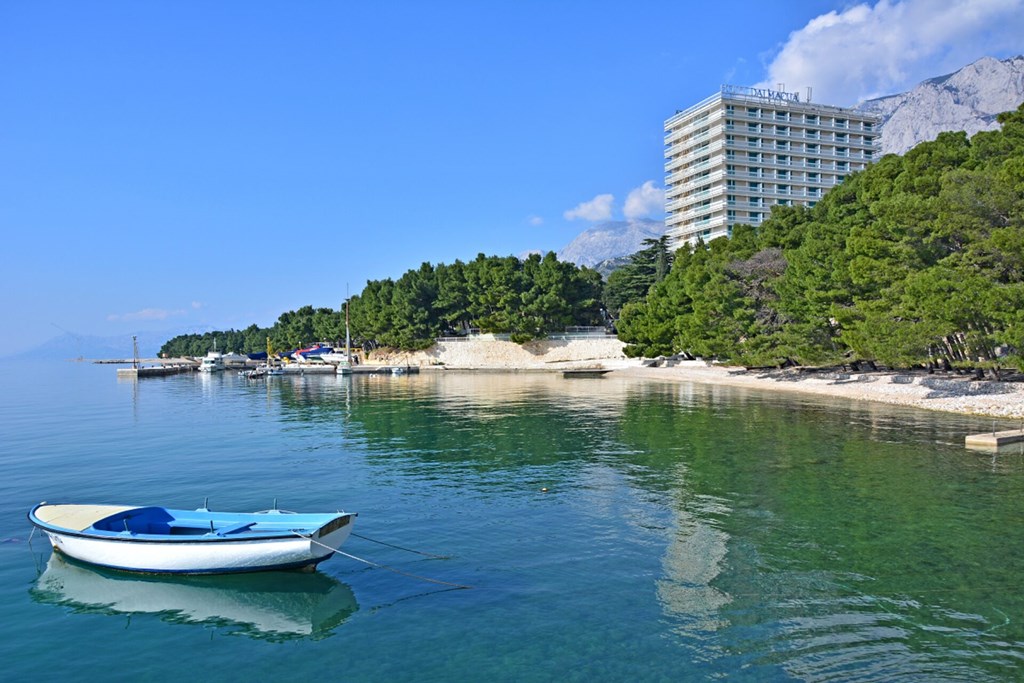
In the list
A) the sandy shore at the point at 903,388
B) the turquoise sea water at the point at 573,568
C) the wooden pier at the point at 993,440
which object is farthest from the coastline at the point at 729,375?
the wooden pier at the point at 993,440

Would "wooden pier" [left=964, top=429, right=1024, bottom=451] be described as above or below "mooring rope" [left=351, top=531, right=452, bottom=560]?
above

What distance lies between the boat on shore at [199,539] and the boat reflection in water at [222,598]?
41 centimetres

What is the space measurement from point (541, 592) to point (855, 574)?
23.7 ft

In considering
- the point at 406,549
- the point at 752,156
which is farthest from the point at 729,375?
the point at 752,156

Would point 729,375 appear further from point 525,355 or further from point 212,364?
point 212,364

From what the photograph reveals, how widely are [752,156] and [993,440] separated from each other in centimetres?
11310

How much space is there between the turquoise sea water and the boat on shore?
0.61 meters

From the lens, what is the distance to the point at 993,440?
92.3 ft

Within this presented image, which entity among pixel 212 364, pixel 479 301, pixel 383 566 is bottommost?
pixel 383 566

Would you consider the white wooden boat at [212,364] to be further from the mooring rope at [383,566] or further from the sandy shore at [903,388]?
the mooring rope at [383,566]

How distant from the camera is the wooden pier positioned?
28109mm

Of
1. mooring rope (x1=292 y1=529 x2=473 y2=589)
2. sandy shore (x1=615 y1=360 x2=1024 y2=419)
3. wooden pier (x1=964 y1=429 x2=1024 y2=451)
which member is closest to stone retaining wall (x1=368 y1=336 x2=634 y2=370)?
sandy shore (x1=615 y1=360 x2=1024 y2=419)

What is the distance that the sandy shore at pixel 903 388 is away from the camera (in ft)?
128

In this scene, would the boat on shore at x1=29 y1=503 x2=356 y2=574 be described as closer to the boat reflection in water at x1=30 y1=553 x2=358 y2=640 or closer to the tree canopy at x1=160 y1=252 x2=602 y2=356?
the boat reflection in water at x1=30 y1=553 x2=358 y2=640
